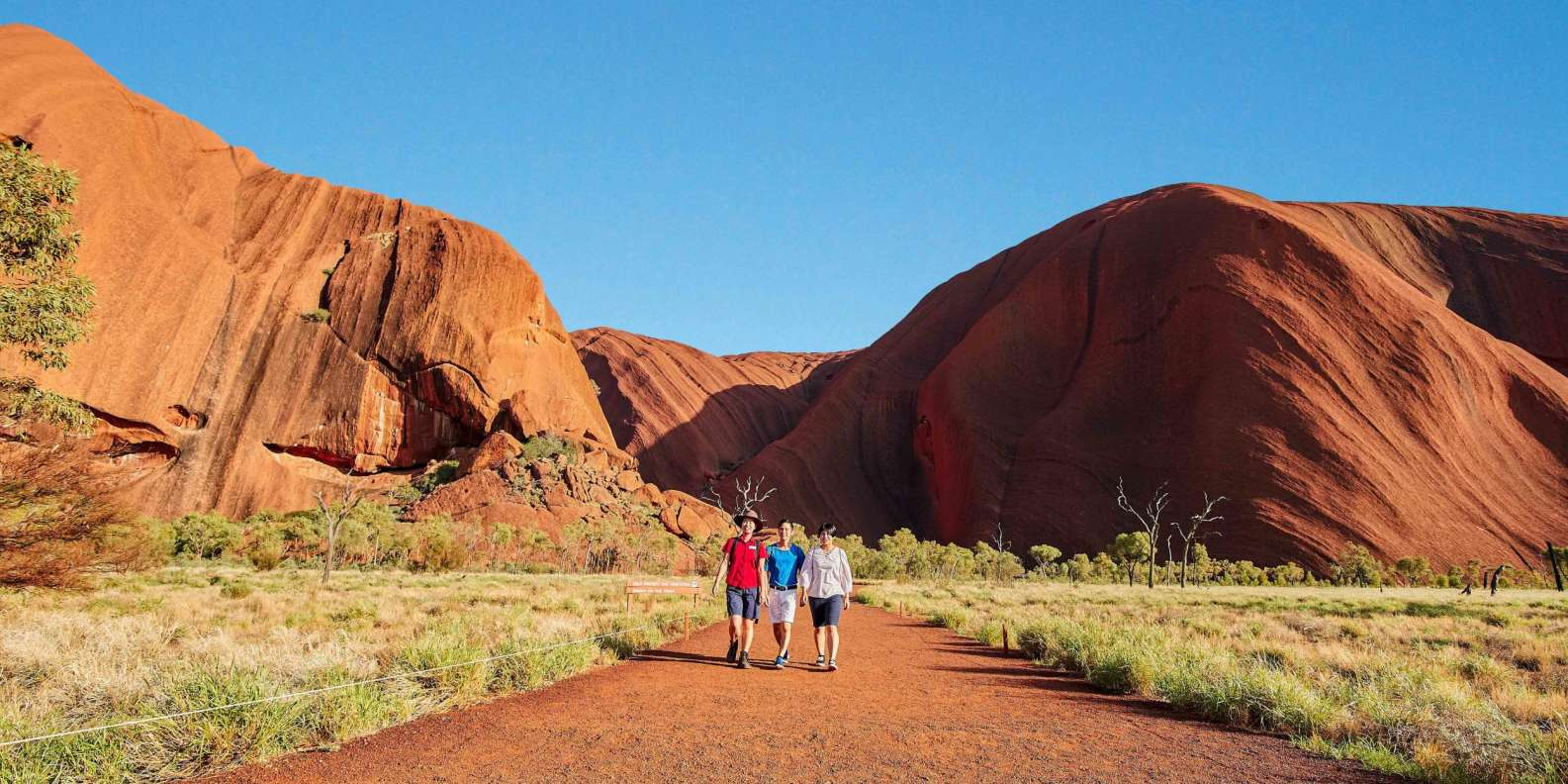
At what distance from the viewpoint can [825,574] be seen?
979cm

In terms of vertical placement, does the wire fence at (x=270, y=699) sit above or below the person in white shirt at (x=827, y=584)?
below

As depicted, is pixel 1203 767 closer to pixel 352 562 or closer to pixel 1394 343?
pixel 352 562

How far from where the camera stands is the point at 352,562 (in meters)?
45.4

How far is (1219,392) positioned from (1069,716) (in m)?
63.0

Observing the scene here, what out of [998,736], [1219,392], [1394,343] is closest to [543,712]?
[998,736]

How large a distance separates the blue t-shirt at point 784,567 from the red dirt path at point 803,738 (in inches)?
42.2

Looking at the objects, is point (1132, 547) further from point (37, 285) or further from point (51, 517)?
point (37, 285)

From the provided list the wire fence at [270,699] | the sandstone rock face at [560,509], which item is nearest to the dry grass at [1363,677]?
the wire fence at [270,699]

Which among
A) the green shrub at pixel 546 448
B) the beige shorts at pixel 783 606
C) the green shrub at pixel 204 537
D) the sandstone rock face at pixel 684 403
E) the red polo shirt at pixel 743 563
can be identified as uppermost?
the sandstone rock face at pixel 684 403

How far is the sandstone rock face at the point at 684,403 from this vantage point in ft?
291

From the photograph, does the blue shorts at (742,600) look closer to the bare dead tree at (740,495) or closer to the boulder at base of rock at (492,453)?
the boulder at base of rock at (492,453)

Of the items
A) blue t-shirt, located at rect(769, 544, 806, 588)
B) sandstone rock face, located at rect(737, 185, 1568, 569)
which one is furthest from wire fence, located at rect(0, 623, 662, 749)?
sandstone rock face, located at rect(737, 185, 1568, 569)

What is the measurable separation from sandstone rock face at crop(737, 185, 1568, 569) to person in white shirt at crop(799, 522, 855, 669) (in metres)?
53.7

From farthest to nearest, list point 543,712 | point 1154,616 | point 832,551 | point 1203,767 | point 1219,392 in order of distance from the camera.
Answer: point 1219,392, point 1154,616, point 832,551, point 543,712, point 1203,767
